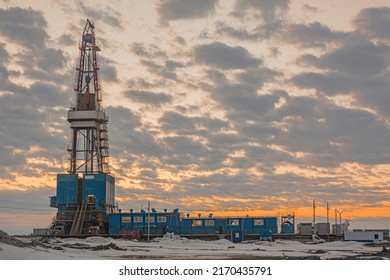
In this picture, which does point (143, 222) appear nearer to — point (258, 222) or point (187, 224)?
point (187, 224)

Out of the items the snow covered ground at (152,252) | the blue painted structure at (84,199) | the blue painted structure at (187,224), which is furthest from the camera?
the blue painted structure at (84,199)

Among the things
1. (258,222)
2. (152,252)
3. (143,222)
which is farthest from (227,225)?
(152,252)

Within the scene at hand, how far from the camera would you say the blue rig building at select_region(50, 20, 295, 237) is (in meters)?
104

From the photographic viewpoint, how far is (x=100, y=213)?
4156 inches

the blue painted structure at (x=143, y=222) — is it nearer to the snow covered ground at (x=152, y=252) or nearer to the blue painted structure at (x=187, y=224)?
Result: the blue painted structure at (x=187, y=224)

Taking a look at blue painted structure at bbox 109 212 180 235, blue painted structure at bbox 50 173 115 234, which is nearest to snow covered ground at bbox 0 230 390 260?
blue painted structure at bbox 109 212 180 235

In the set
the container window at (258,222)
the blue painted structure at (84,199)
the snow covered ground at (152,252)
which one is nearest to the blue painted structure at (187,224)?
the container window at (258,222)

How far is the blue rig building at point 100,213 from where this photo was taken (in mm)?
103688

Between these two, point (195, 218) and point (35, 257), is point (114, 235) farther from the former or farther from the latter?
point (35, 257)

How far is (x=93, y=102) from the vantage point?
11588cm

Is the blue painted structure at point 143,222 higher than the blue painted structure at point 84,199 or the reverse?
the reverse

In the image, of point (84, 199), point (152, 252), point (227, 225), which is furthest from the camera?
point (84, 199)
